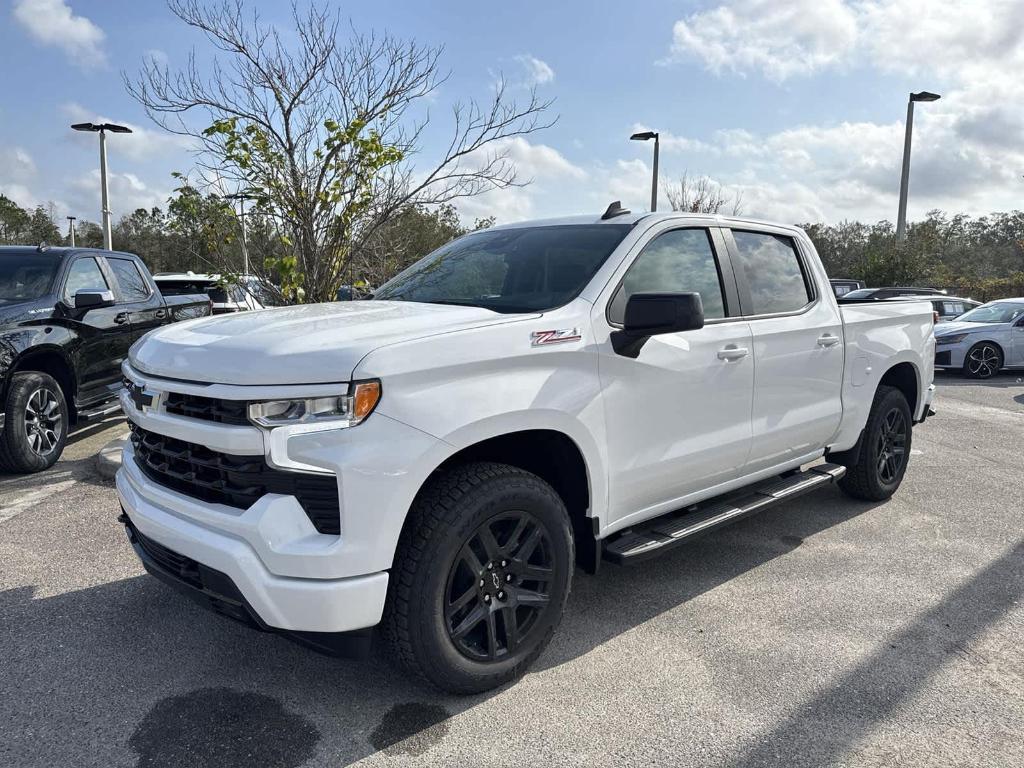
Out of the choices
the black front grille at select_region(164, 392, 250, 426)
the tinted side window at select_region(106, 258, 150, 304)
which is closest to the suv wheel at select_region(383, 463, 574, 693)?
the black front grille at select_region(164, 392, 250, 426)

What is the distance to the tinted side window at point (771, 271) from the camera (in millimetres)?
4117

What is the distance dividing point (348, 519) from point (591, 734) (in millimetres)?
1152

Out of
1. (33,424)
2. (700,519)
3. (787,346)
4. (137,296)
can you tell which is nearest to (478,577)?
(700,519)

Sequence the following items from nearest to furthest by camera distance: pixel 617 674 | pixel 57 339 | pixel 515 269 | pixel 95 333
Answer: pixel 617 674, pixel 515 269, pixel 57 339, pixel 95 333

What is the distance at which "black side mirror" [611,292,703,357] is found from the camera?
2.91 meters

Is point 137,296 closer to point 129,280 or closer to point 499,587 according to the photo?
point 129,280

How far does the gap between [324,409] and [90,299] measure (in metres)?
4.82

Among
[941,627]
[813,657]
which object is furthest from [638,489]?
[941,627]

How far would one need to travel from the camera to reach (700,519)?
12.0 ft

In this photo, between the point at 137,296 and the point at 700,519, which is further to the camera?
the point at 137,296

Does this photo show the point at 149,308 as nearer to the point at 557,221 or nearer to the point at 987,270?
the point at 557,221

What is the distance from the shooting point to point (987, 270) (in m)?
40.6

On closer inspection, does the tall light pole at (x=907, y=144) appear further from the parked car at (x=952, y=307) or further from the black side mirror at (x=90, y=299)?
the black side mirror at (x=90, y=299)

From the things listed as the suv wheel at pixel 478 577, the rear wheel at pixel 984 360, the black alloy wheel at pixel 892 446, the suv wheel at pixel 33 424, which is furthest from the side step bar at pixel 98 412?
the rear wheel at pixel 984 360
